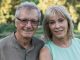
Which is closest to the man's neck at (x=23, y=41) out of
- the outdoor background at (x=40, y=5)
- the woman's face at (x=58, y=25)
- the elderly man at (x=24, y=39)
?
the elderly man at (x=24, y=39)

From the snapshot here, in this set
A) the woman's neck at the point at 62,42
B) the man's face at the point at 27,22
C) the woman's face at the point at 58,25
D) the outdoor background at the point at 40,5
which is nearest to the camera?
the man's face at the point at 27,22

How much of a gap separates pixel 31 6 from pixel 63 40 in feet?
1.49

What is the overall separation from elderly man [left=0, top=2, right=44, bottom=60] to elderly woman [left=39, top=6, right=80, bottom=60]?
3.5 inches

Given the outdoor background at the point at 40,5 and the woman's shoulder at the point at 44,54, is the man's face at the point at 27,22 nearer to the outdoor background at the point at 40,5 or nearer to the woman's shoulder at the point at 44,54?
the woman's shoulder at the point at 44,54

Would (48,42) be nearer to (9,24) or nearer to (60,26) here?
(60,26)

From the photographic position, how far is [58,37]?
211cm

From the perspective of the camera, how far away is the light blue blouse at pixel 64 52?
210 cm

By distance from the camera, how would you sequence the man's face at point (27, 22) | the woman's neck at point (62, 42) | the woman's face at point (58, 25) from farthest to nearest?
1. the woman's neck at point (62, 42)
2. the woman's face at point (58, 25)
3. the man's face at point (27, 22)

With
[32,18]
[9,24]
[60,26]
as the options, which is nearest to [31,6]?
[32,18]

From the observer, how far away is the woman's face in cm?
205

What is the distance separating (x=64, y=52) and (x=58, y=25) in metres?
0.25

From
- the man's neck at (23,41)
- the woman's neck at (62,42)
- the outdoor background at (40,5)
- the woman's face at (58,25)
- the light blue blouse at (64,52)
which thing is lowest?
the outdoor background at (40,5)

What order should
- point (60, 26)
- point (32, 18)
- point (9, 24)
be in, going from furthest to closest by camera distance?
point (9, 24), point (60, 26), point (32, 18)

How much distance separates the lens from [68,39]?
2240 mm
